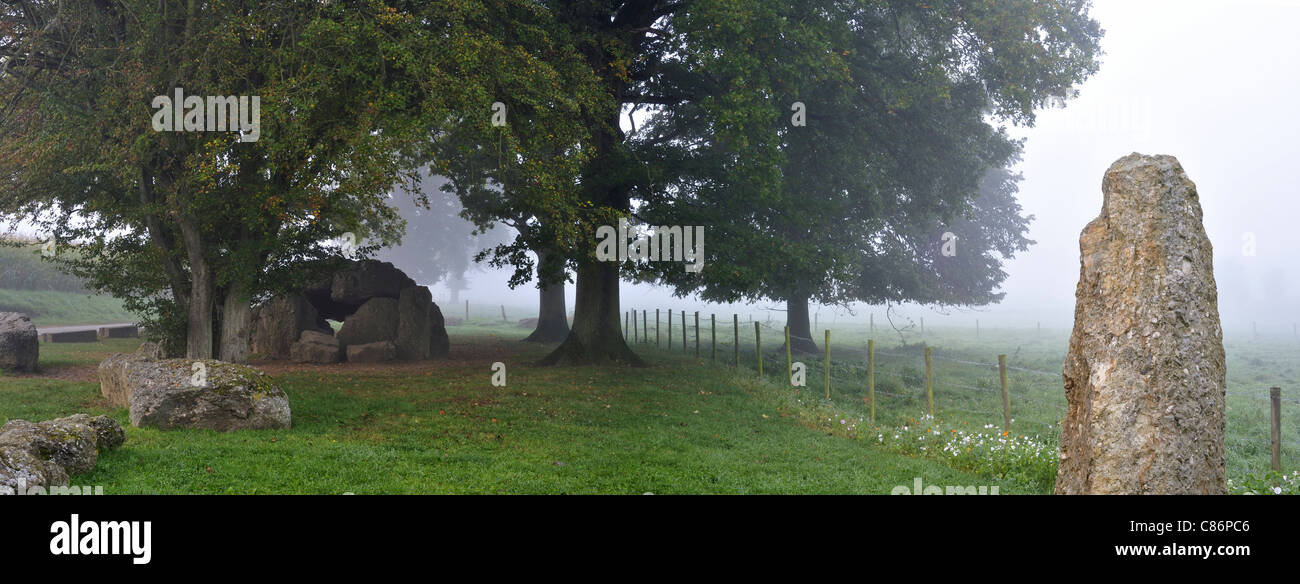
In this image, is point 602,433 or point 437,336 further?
point 437,336

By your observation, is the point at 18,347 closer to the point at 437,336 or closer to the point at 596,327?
the point at 437,336

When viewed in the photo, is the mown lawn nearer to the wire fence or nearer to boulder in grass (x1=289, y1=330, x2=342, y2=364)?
boulder in grass (x1=289, y1=330, x2=342, y2=364)

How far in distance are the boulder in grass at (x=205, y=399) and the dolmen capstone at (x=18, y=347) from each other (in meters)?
9.25

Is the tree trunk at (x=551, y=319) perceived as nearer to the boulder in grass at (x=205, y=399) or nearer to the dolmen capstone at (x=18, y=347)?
the dolmen capstone at (x=18, y=347)

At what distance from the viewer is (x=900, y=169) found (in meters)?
25.8

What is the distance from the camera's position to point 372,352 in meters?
24.3

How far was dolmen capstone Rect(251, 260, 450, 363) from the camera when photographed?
24.3 metres

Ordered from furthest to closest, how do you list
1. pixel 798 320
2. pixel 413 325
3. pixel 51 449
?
1. pixel 798 320
2. pixel 413 325
3. pixel 51 449

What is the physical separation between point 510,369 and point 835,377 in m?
Result: 10.2

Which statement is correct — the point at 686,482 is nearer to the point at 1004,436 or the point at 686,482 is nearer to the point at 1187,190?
the point at 1004,436

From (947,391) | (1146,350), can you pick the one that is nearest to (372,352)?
(947,391)

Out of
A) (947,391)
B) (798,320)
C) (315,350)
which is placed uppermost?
(798,320)

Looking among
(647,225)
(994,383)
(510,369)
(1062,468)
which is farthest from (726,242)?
(1062,468)

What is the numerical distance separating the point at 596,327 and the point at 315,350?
27.4 feet
